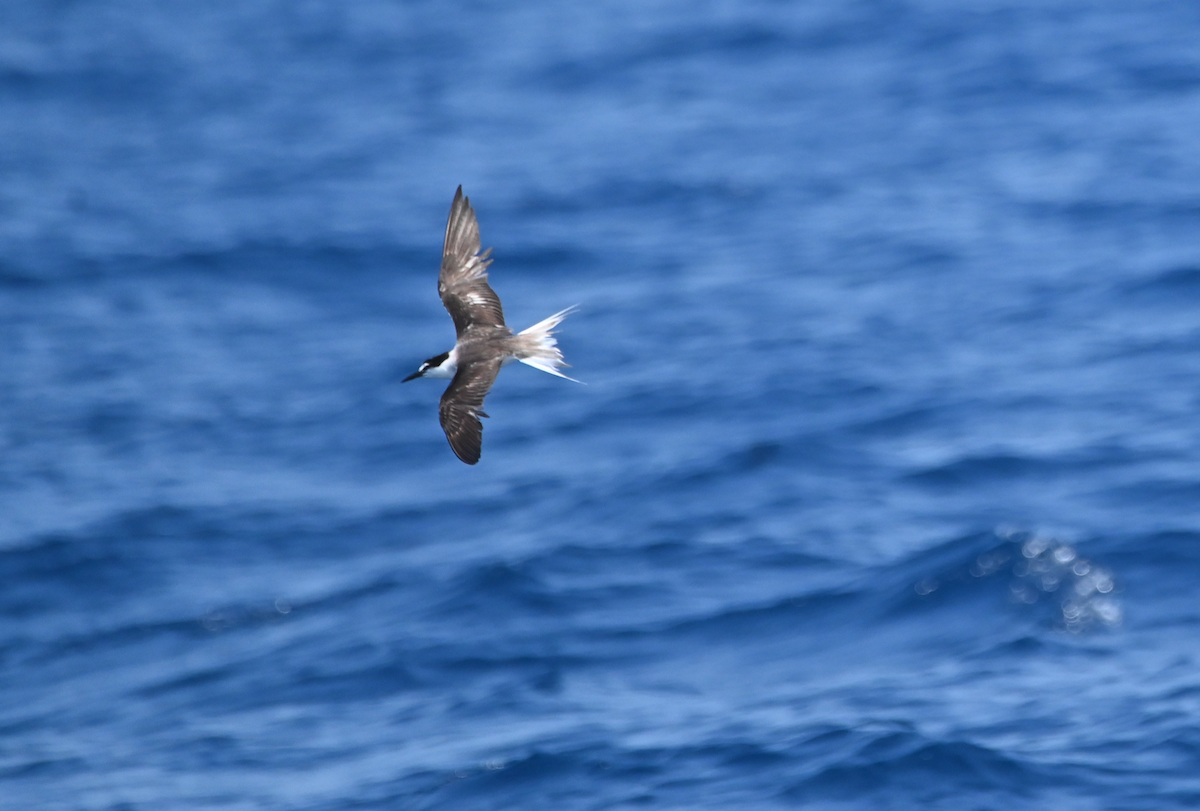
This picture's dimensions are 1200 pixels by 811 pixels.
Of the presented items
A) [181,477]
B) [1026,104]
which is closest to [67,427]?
[181,477]

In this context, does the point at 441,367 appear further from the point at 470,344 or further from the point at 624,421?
the point at 624,421

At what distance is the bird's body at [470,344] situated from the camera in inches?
313

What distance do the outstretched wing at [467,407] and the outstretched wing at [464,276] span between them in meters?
0.69

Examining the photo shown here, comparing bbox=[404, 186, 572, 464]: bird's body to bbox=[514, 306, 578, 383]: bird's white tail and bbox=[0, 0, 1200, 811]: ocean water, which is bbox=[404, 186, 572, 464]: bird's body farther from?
bbox=[0, 0, 1200, 811]: ocean water

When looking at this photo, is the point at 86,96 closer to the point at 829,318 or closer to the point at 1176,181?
the point at 829,318

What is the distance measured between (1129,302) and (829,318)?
9.60 ft

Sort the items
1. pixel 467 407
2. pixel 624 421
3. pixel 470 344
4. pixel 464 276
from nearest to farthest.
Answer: pixel 467 407 → pixel 470 344 → pixel 464 276 → pixel 624 421

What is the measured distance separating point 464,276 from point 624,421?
6.22 m

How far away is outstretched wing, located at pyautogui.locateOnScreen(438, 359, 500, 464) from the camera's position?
7715mm

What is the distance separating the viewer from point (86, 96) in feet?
81.0

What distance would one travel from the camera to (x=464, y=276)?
364 inches

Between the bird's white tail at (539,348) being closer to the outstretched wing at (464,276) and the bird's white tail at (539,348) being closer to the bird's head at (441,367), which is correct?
the bird's head at (441,367)

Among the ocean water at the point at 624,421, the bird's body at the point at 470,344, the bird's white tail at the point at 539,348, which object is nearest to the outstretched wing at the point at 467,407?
the bird's body at the point at 470,344

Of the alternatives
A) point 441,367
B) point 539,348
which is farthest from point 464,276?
point 539,348
